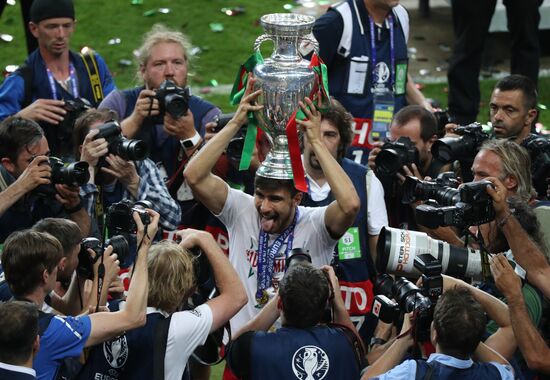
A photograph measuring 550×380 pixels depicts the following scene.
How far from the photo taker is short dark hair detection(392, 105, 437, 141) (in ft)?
22.2

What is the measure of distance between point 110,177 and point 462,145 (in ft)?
6.33

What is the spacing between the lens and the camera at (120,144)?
603 cm

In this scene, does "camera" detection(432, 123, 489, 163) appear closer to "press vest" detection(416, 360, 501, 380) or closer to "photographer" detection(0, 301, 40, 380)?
"press vest" detection(416, 360, 501, 380)

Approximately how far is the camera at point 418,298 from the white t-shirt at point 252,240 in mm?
606

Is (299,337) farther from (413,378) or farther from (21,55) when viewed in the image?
(21,55)

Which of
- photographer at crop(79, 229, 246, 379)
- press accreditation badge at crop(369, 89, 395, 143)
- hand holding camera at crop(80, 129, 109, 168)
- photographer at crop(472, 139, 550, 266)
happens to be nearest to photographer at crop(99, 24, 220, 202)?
hand holding camera at crop(80, 129, 109, 168)

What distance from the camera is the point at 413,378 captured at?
4551 millimetres

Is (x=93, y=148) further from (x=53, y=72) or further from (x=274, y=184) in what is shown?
(x=53, y=72)

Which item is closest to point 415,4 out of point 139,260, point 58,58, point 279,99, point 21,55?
point 21,55

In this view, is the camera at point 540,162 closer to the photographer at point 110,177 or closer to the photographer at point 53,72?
the photographer at point 110,177

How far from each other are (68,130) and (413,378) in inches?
133

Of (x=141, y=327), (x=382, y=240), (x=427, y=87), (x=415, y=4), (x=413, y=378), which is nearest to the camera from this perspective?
(x=413, y=378)

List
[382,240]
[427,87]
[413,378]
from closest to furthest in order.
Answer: [413,378] < [382,240] < [427,87]

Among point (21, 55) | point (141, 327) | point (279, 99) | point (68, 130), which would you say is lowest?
point (21, 55)
